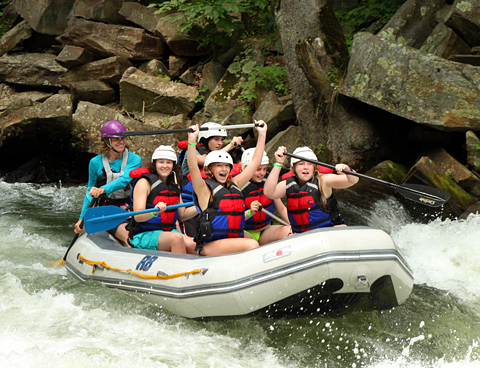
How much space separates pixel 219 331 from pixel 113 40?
907cm

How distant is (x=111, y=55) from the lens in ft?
36.8

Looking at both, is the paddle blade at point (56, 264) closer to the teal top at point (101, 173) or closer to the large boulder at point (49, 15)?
the teal top at point (101, 173)

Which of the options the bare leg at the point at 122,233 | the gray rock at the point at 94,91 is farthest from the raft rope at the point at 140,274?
the gray rock at the point at 94,91

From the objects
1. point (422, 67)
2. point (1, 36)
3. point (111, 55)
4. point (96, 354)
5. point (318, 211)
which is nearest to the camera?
point (96, 354)

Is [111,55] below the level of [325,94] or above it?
below

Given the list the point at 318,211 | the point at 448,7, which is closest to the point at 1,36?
the point at 448,7

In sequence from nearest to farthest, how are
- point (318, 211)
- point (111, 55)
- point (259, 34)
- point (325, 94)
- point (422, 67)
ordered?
point (318, 211), point (422, 67), point (325, 94), point (259, 34), point (111, 55)

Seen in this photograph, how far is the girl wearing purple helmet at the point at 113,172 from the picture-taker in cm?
466

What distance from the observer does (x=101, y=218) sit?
4.39 metres

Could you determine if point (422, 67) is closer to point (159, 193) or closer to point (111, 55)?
point (159, 193)

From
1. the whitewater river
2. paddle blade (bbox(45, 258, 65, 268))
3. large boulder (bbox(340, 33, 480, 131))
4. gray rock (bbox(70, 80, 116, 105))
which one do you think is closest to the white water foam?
the whitewater river

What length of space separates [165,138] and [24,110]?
262 cm

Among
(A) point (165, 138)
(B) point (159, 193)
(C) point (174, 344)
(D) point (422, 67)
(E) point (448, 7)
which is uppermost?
(E) point (448, 7)

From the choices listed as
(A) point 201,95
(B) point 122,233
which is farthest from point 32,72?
(B) point 122,233
